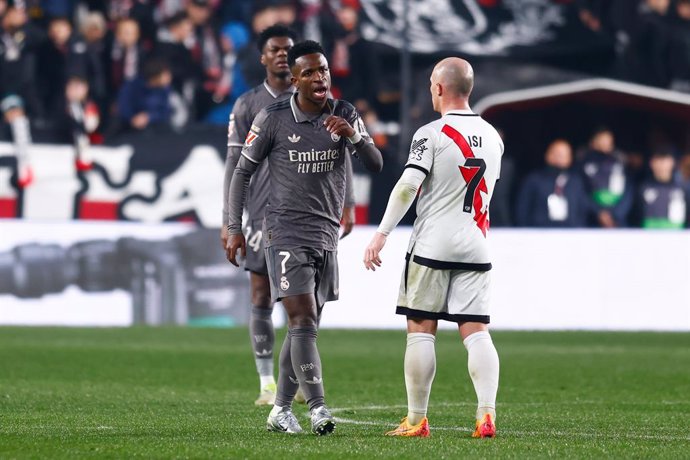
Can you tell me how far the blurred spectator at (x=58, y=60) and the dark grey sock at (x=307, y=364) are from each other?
15.6 meters

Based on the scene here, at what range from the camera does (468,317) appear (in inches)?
297

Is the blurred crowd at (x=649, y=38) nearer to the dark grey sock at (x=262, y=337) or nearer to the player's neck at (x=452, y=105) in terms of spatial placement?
the dark grey sock at (x=262, y=337)

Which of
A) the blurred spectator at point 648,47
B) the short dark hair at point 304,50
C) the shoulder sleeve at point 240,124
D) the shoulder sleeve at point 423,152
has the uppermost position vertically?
the blurred spectator at point 648,47

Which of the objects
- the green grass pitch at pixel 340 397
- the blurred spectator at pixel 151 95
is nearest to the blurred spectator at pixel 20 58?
the blurred spectator at pixel 151 95

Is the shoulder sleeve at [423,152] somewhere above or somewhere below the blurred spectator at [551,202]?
above

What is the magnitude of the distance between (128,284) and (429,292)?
12.2 metres

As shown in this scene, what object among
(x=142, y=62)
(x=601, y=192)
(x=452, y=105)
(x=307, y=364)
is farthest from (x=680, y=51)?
(x=307, y=364)

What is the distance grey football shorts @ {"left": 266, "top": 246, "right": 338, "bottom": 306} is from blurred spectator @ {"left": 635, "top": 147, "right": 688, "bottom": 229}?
1533cm

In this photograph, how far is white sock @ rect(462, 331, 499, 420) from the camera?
7.46 m

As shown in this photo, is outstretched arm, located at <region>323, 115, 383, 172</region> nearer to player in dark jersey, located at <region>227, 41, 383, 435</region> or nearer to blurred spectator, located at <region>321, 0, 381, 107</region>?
player in dark jersey, located at <region>227, 41, 383, 435</region>

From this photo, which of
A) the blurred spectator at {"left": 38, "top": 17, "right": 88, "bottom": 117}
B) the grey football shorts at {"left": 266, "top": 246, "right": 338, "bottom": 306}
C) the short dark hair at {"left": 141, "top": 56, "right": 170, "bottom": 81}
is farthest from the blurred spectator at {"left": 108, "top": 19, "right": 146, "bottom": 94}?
the grey football shorts at {"left": 266, "top": 246, "right": 338, "bottom": 306}

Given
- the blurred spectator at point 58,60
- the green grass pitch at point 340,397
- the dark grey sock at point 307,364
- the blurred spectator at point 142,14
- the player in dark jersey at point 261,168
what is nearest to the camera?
the green grass pitch at point 340,397

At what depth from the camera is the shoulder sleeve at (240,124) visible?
9.80 metres

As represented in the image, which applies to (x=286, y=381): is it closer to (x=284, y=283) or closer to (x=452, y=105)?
(x=284, y=283)
